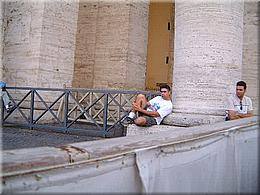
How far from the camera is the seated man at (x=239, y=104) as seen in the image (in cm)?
510

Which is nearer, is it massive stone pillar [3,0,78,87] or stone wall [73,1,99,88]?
massive stone pillar [3,0,78,87]

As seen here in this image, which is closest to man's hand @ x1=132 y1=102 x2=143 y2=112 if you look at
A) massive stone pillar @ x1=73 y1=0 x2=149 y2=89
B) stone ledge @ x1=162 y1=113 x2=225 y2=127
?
stone ledge @ x1=162 y1=113 x2=225 y2=127

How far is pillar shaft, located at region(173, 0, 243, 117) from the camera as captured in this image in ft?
17.0

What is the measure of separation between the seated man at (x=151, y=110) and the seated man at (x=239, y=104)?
38.8 inches

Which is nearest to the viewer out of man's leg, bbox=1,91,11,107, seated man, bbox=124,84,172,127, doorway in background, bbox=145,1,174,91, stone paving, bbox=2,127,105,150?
seated man, bbox=124,84,172,127

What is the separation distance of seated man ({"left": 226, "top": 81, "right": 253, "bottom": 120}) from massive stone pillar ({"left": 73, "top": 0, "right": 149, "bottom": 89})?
5.24 m

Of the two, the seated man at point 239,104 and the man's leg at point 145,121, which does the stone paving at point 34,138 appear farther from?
the seated man at point 239,104

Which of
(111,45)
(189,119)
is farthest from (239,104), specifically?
(111,45)

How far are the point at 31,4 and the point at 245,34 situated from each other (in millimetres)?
5907

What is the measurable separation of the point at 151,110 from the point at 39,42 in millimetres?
4419

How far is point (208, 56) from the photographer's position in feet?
17.0

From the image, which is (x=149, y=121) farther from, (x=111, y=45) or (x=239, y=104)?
(x=111, y=45)

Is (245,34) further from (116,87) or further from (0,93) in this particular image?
(0,93)

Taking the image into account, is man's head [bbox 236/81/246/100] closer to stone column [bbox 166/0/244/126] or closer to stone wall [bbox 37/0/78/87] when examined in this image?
stone column [bbox 166/0/244/126]
